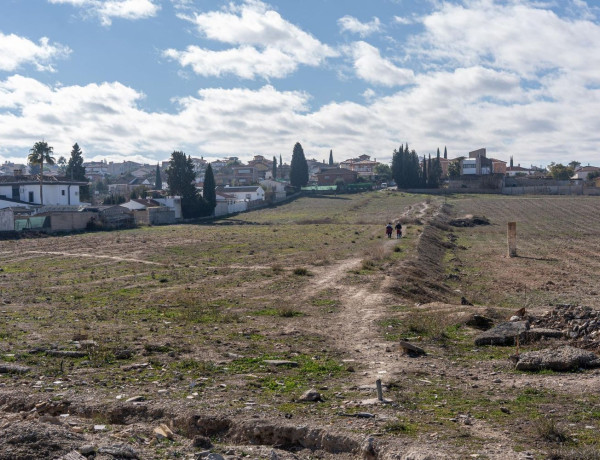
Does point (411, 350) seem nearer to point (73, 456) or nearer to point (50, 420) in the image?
point (50, 420)

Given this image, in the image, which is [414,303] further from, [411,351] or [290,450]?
[290,450]

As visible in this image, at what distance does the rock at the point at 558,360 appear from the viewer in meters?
12.3

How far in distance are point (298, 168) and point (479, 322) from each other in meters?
119

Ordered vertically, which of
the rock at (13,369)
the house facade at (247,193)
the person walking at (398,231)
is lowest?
the rock at (13,369)

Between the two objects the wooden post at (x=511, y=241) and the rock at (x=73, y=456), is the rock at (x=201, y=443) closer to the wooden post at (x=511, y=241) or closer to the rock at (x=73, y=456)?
the rock at (x=73, y=456)

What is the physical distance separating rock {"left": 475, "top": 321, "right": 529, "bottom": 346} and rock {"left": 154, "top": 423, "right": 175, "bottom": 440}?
8.09 m

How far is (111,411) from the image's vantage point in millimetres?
10555

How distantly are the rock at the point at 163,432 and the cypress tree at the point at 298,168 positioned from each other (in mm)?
124689

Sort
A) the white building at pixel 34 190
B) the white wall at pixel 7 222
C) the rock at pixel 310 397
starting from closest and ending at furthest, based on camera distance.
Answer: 1. the rock at pixel 310 397
2. the white wall at pixel 7 222
3. the white building at pixel 34 190

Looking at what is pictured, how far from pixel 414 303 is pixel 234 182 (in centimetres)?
12953

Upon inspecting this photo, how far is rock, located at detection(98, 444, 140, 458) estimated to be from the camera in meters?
8.53

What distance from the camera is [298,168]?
444ft

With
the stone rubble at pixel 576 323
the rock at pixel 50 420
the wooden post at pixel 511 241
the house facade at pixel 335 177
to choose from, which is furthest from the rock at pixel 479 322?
the house facade at pixel 335 177

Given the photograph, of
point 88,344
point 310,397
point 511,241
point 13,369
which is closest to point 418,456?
point 310,397
